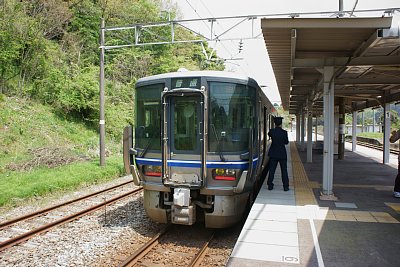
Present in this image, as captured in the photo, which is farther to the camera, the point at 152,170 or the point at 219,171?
the point at 152,170

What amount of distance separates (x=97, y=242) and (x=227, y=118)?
305 cm

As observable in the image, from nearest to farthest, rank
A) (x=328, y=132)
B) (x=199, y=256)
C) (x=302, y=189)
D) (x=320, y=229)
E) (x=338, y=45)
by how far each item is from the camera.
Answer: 1. (x=199, y=256)
2. (x=320, y=229)
3. (x=338, y=45)
4. (x=328, y=132)
5. (x=302, y=189)

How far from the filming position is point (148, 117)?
6.29 metres

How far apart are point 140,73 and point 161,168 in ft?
69.2

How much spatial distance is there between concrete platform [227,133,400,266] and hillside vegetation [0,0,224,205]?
6.14 meters

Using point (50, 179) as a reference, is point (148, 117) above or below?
above

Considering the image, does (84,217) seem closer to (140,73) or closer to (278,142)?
(278,142)

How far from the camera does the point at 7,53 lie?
15.4 meters

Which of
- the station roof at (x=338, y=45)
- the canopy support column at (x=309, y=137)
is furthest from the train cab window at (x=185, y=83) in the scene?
the canopy support column at (x=309, y=137)

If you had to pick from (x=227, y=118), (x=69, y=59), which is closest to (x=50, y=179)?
(x=227, y=118)

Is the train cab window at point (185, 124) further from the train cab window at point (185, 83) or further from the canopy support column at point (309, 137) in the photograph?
the canopy support column at point (309, 137)

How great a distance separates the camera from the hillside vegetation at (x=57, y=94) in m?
11.2

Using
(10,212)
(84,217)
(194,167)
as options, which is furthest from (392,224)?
(10,212)

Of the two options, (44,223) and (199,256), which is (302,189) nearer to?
(199,256)
